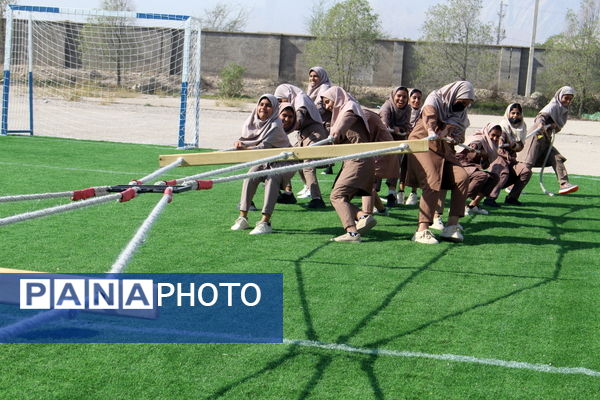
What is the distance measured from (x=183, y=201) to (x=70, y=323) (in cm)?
562

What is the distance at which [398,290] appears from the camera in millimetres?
6410

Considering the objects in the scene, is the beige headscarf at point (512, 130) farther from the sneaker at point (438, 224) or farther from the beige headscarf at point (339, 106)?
the beige headscarf at point (339, 106)

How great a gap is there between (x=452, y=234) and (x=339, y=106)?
1.80 m

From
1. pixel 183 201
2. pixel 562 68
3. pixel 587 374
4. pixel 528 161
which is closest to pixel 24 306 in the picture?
pixel 587 374

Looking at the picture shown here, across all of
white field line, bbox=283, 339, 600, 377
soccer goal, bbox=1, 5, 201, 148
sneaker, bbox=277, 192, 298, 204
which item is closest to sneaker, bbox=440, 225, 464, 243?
sneaker, bbox=277, 192, 298, 204

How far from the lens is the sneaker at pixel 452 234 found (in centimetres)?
858

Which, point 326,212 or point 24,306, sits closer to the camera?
point 24,306

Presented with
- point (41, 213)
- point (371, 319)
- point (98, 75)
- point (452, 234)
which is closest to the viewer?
point (41, 213)

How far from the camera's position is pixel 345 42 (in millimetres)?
48438

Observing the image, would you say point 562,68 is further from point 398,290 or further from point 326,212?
point 398,290

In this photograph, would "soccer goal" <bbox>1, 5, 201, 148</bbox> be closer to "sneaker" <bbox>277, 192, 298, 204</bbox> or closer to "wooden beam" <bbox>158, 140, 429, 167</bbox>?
"sneaker" <bbox>277, 192, 298, 204</bbox>

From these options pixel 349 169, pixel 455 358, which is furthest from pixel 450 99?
pixel 455 358

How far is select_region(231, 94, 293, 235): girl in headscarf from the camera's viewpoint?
869 centimetres

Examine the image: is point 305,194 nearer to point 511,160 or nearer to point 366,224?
point 511,160
